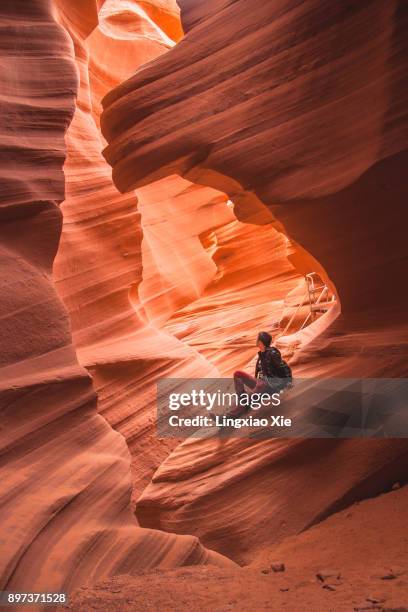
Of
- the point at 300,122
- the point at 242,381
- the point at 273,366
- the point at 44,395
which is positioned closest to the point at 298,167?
the point at 300,122

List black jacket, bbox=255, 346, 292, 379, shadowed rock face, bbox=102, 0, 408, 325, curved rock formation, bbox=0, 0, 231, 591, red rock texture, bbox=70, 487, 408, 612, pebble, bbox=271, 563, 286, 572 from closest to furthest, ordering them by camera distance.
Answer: red rock texture, bbox=70, 487, 408, 612
curved rock formation, bbox=0, 0, 231, 591
pebble, bbox=271, 563, 286, 572
shadowed rock face, bbox=102, 0, 408, 325
black jacket, bbox=255, 346, 292, 379

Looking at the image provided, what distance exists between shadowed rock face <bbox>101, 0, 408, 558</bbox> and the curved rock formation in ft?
3.15

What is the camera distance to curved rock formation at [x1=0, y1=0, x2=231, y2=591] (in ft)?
9.91

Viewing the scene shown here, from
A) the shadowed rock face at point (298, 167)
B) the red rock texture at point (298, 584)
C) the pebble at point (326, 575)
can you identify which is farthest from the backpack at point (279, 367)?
the pebble at point (326, 575)

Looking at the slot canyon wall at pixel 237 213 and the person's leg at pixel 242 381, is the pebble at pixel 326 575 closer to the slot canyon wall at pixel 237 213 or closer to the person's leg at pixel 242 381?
the slot canyon wall at pixel 237 213

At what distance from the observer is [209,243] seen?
12414 mm

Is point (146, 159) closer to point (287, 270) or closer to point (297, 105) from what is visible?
point (297, 105)

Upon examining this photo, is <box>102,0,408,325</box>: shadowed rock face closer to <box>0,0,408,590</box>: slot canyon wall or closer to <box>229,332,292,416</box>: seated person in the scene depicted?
<box>0,0,408,590</box>: slot canyon wall

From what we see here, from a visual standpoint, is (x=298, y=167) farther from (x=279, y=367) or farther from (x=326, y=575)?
(x=326, y=575)

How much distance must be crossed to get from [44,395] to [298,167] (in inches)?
110

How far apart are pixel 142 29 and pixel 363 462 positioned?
35.9ft

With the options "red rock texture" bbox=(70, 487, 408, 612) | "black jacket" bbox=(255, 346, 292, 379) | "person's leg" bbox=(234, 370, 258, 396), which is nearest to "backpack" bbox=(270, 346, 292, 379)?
"black jacket" bbox=(255, 346, 292, 379)

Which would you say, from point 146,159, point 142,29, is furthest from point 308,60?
point 142,29

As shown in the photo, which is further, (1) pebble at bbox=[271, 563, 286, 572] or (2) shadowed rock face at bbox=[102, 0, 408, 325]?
(2) shadowed rock face at bbox=[102, 0, 408, 325]
